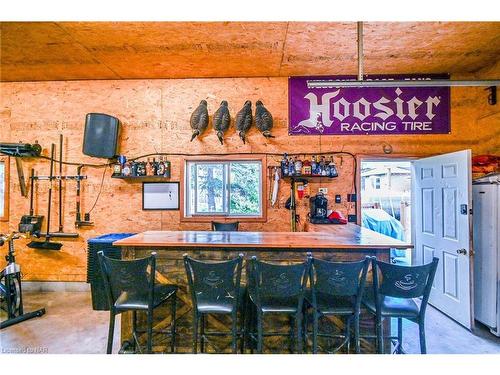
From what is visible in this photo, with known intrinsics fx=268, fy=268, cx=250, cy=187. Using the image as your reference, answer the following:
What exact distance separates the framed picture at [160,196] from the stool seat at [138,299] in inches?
87.7

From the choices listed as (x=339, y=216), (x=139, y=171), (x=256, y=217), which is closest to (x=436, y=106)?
(x=339, y=216)

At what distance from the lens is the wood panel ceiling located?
3055 mm

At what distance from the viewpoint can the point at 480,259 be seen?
328 cm

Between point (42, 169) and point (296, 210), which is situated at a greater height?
point (42, 169)

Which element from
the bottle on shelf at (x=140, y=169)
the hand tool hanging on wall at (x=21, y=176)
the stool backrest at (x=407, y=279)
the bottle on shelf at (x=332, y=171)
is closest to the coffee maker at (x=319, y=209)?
the bottle on shelf at (x=332, y=171)

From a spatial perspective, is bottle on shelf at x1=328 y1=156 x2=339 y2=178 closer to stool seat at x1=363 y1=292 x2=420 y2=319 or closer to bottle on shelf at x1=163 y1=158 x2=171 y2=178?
stool seat at x1=363 y1=292 x2=420 y2=319

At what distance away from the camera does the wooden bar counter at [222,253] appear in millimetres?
2395

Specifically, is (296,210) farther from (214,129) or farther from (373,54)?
(373,54)

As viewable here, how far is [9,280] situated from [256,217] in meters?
3.33

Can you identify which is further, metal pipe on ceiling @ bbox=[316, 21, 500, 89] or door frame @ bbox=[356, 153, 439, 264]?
door frame @ bbox=[356, 153, 439, 264]

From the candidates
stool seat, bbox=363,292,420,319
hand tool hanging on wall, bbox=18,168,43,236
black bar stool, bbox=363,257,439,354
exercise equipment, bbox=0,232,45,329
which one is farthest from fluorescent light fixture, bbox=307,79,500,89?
A: hand tool hanging on wall, bbox=18,168,43,236

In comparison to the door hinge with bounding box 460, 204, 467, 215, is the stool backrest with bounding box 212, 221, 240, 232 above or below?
below

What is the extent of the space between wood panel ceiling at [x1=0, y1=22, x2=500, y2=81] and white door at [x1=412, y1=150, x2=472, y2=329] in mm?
1452
